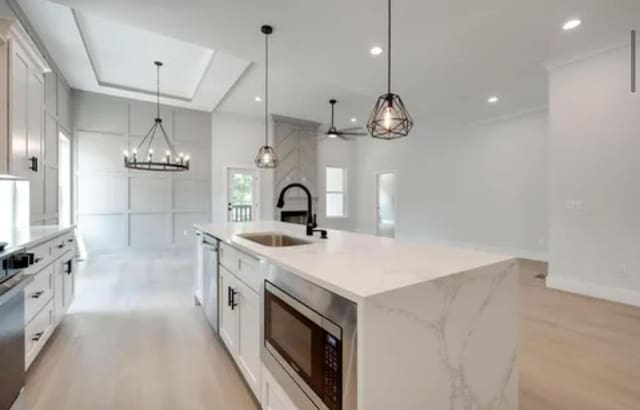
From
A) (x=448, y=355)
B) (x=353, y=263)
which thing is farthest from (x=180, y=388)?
(x=448, y=355)

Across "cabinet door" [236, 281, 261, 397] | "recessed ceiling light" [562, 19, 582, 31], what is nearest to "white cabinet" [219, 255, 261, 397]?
"cabinet door" [236, 281, 261, 397]

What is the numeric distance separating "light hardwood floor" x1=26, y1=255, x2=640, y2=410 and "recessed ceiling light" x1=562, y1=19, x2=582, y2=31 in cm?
306

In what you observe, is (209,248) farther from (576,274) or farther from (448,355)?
(576,274)

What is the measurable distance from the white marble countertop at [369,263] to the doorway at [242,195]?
19.3 ft

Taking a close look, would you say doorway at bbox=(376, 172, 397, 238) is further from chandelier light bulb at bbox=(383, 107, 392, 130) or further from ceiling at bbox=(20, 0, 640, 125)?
chandelier light bulb at bbox=(383, 107, 392, 130)

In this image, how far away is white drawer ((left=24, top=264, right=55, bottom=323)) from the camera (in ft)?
6.81

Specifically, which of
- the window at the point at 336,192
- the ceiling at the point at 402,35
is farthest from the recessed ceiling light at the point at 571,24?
the window at the point at 336,192

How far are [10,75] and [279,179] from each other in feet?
20.2

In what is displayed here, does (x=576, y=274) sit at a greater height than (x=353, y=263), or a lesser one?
lesser

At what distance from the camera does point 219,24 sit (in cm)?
339

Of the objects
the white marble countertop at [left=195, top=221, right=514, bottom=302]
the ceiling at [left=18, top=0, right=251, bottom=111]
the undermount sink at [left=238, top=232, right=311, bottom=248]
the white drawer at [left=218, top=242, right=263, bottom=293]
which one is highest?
the ceiling at [left=18, top=0, right=251, bottom=111]

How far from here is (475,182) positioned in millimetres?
7047

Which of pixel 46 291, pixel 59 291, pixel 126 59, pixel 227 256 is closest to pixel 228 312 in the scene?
pixel 227 256

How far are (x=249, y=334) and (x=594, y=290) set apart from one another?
426 centimetres
